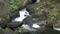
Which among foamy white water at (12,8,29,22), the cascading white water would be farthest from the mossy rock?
foamy white water at (12,8,29,22)

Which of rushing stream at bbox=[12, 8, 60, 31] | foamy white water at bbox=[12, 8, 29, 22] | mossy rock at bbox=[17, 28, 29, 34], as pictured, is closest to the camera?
mossy rock at bbox=[17, 28, 29, 34]

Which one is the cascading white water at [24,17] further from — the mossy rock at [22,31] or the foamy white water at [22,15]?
the mossy rock at [22,31]

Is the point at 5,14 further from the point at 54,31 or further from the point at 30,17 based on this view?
the point at 54,31

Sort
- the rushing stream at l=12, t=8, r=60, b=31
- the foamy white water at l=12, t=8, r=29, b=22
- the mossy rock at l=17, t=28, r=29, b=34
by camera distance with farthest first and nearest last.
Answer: the foamy white water at l=12, t=8, r=29, b=22, the rushing stream at l=12, t=8, r=60, b=31, the mossy rock at l=17, t=28, r=29, b=34

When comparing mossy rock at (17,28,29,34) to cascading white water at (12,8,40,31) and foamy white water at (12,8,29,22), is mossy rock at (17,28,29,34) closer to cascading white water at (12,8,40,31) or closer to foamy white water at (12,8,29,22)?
cascading white water at (12,8,40,31)

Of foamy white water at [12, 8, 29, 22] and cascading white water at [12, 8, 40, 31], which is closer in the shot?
cascading white water at [12, 8, 40, 31]

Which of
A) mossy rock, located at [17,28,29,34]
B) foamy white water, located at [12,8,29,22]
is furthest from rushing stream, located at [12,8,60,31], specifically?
mossy rock, located at [17,28,29,34]

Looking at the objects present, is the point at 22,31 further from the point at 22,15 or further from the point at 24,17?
the point at 22,15

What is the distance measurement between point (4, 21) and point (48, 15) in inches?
156

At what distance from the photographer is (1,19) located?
759 inches

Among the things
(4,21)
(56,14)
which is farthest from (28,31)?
(56,14)

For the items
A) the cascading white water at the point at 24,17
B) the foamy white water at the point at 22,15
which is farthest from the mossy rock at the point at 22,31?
the foamy white water at the point at 22,15

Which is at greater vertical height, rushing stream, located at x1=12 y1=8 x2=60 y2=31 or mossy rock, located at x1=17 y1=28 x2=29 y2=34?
rushing stream, located at x1=12 y1=8 x2=60 y2=31

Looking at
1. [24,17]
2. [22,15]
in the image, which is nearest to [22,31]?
[24,17]
